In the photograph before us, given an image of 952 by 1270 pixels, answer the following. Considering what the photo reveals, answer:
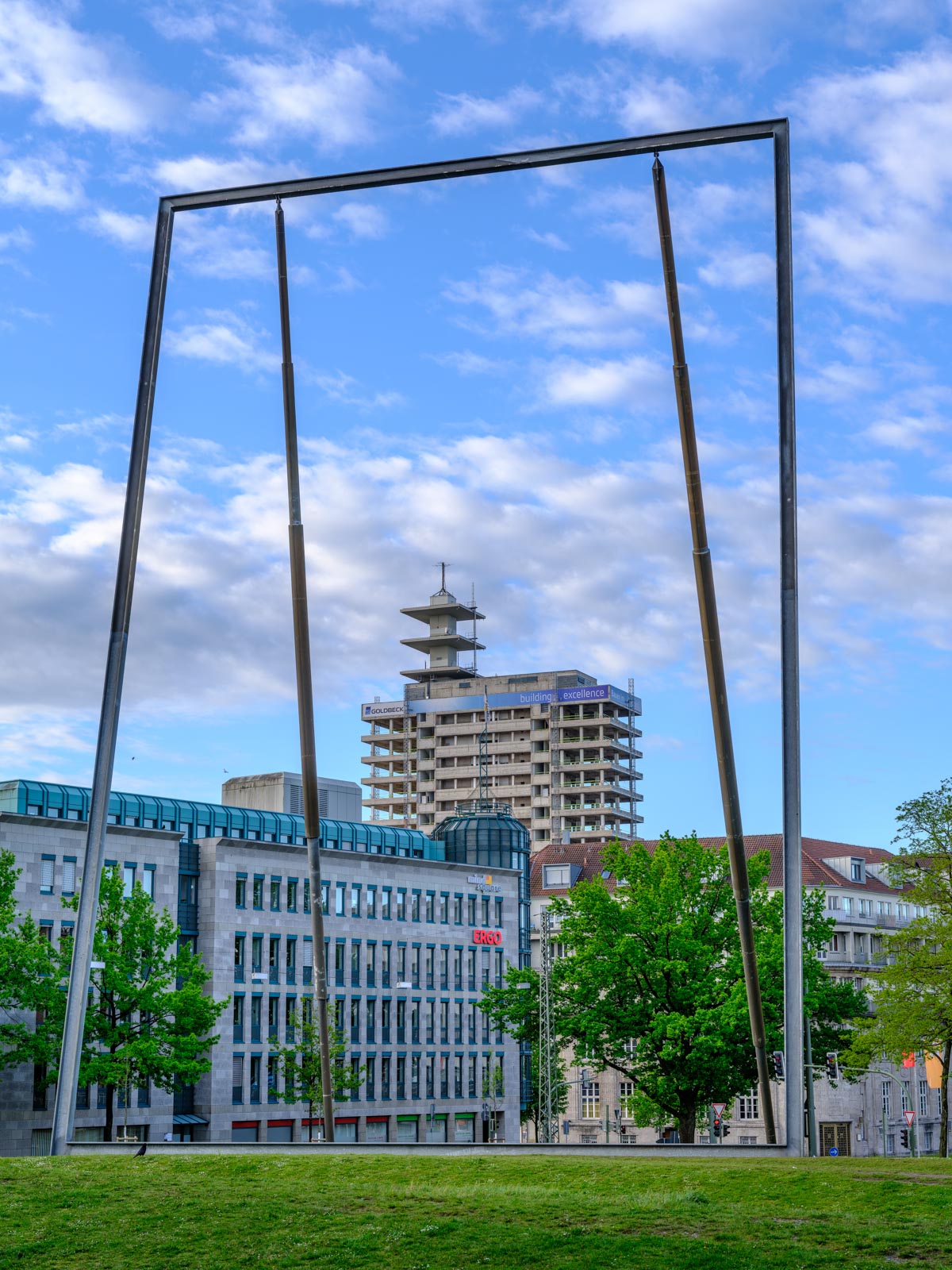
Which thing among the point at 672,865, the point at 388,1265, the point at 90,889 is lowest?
the point at 388,1265

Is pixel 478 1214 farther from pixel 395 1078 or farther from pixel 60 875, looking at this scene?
pixel 395 1078

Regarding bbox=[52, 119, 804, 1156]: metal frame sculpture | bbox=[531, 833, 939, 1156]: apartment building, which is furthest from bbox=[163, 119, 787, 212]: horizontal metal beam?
bbox=[531, 833, 939, 1156]: apartment building

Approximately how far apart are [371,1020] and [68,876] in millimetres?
29224

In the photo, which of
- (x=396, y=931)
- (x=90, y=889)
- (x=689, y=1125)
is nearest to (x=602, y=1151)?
(x=90, y=889)

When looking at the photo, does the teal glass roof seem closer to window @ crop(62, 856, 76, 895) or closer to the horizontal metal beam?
window @ crop(62, 856, 76, 895)

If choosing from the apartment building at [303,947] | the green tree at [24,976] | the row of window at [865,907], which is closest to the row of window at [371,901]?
the apartment building at [303,947]

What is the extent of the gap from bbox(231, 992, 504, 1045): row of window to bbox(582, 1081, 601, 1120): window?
18189 millimetres

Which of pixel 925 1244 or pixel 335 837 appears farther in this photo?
pixel 335 837

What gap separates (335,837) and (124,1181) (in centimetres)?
8977

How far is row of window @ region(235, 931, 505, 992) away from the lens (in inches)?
4006

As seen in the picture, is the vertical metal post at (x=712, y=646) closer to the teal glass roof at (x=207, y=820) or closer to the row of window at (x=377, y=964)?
the teal glass roof at (x=207, y=820)

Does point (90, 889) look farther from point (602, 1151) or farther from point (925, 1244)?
point (925, 1244)

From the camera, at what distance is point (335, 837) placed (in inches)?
4496

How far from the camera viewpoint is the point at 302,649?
96.7ft
